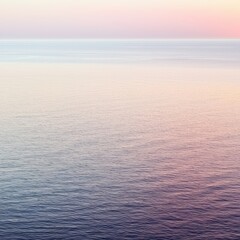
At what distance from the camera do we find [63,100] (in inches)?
4065

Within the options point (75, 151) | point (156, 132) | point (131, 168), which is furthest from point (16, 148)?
point (156, 132)

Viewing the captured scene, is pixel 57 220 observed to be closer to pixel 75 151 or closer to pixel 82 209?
pixel 82 209

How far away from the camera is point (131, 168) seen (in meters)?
53.9

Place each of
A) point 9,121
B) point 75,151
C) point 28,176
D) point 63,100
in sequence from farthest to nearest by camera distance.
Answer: point 63,100 → point 9,121 → point 75,151 → point 28,176

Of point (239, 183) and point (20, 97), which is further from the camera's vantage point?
point (20, 97)

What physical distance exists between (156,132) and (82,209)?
1139 inches

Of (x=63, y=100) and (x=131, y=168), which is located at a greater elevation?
(x=63, y=100)

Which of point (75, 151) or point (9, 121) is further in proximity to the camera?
point (9, 121)

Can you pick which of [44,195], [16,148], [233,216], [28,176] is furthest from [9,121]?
[233,216]

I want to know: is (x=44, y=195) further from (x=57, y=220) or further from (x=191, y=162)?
(x=191, y=162)

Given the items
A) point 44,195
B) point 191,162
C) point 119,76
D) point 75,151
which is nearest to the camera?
point 44,195

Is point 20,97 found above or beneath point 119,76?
beneath

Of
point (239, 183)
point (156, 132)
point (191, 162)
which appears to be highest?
point (156, 132)

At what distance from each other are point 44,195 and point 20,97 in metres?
65.3
